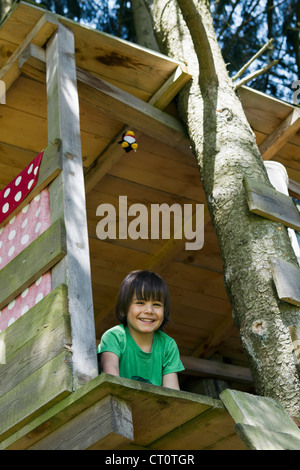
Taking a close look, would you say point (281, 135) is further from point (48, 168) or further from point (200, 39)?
point (48, 168)

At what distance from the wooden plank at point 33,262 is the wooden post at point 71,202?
0.04 meters

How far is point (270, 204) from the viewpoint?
388 cm

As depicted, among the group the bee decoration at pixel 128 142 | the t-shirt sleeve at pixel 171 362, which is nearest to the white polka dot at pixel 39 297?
the t-shirt sleeve at pixel 171 362

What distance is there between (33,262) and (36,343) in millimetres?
459

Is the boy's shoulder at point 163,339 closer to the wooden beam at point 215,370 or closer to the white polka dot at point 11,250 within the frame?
the white polka dot at point 11,250

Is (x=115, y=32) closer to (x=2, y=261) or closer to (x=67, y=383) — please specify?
(x=2, y=261)

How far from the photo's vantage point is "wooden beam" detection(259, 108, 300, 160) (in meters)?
5.02

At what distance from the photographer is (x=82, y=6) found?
28.3 feet

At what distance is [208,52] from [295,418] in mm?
2450

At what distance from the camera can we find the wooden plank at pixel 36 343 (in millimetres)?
2975

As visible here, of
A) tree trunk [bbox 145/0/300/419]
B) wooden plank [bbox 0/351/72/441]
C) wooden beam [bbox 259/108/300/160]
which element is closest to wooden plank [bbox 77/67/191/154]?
tree trunk [bbox 145/0/300/419]

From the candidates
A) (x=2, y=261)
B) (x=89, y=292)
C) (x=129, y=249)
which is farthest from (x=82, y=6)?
(x=89, y=292)

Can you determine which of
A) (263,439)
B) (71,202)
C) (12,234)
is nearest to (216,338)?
(12,234)
